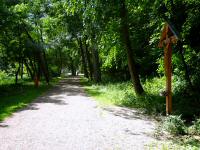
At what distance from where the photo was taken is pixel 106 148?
8.24m

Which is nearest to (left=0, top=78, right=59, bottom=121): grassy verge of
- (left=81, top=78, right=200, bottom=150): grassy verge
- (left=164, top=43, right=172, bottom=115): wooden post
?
(left=81, top=78, right=200, bottom=150): grassy verge

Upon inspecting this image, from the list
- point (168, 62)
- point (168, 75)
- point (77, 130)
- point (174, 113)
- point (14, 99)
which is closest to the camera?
point (77, 130)

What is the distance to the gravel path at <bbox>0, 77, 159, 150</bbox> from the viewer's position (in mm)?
8594

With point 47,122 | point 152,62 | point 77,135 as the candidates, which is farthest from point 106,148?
point 152,62

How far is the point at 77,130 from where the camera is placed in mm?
10406

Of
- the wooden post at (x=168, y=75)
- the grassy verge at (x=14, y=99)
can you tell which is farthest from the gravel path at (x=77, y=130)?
the wooden post at (x=168, y=75)

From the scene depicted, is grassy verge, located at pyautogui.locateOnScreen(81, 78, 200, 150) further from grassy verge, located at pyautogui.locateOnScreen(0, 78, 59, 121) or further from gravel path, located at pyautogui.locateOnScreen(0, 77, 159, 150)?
grassy verge, located at pyautogui.locateOnScreen(0, 78, 59, 121)

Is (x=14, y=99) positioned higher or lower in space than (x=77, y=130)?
higher

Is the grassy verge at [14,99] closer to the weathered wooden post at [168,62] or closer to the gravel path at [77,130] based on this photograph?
the gravel path at [77,130]

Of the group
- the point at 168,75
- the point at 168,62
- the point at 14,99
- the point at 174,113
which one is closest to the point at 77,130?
the point at 168,75

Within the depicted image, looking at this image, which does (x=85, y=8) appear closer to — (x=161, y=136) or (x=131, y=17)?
(x=131, y=17)

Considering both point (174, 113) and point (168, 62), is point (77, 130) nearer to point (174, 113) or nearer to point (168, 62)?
point (168, 62)

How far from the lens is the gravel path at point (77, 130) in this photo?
859 centimetres

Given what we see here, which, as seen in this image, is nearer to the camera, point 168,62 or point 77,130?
point 77,130
